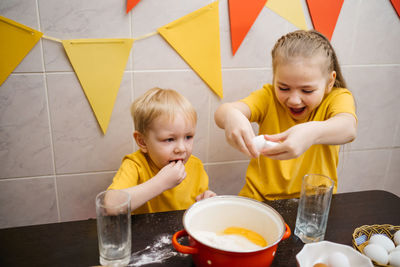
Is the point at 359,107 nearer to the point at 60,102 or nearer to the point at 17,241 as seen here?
the point at 60,102

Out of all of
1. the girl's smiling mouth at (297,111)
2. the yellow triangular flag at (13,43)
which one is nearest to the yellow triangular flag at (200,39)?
the girl's smiling mouth at (297,111)

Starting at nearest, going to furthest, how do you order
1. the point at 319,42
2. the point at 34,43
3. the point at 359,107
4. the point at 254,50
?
the point at 319,42 → the point at 34,43 → the point at 254,50 → the point at 359,107

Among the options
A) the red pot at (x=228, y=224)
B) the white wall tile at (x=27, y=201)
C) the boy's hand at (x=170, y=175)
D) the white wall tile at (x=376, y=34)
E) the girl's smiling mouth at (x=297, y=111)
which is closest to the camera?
the red pot at (x=228, y=224)

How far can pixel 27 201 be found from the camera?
145 cm

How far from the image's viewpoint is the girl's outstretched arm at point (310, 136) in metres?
0.87

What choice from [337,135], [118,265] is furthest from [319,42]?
[118,265]

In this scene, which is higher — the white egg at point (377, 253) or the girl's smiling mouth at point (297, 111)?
the girl's smiling mouth at point (297, 111)

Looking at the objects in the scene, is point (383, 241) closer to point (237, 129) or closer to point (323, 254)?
point (323, 254)

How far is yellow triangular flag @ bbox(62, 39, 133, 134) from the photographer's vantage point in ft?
4.21

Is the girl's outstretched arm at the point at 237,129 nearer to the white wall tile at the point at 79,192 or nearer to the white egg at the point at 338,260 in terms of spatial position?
the white egg at the point at 338,260

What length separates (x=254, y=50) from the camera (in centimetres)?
147

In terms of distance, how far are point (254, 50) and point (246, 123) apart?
0.61 meters

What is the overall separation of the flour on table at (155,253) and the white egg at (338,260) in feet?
1.09

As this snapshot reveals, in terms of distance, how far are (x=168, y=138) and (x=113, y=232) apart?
43 cm
